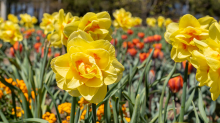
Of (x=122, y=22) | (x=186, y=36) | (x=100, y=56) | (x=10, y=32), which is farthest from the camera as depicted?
Answer: (x=122, y=22)

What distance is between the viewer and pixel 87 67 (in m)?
0.65

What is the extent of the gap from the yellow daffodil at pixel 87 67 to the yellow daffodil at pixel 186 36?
35 centimetres

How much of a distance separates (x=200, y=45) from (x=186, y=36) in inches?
7.6

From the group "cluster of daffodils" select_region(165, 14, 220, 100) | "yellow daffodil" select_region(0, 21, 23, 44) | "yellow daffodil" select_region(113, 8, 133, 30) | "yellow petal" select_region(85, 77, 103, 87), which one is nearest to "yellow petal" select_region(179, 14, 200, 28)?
"cluster of daffodils" select_region(165, 14, 220, 100)

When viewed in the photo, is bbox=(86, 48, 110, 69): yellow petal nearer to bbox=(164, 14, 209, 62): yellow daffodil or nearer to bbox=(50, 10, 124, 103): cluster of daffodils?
bbox=(50, 10, 124, 103): cluster of daffodils

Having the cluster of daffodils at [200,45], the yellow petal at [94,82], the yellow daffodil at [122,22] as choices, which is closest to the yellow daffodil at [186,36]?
the cluster of daffodils at [200,45]

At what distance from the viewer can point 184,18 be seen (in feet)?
2.81

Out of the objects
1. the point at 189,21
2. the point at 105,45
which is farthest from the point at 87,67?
the point at 189,21

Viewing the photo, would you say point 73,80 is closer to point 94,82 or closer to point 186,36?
point 94,82

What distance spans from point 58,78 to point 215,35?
2.01ft

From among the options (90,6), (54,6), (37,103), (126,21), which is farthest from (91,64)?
(90,6)

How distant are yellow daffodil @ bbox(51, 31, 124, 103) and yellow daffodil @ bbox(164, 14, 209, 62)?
1.16 ft

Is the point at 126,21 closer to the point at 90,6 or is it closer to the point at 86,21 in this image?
the point at 86,21

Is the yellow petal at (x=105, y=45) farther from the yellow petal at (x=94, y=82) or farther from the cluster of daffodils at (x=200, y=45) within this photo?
the cluster of daffodils at (x=200, y=45)
